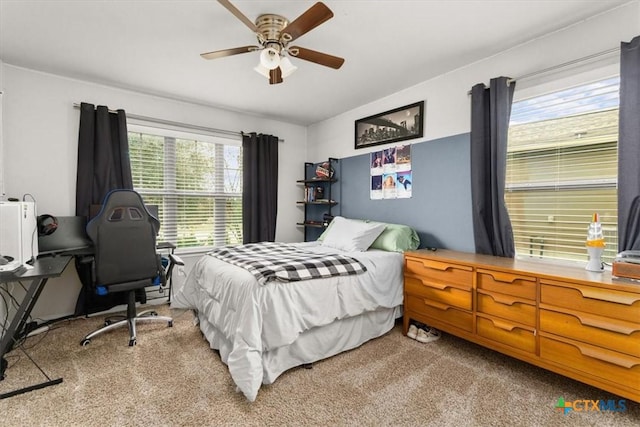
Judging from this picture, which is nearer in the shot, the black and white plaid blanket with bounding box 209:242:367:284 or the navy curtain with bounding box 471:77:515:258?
the black and white plaid blanket with bounding box 209:242:367:284

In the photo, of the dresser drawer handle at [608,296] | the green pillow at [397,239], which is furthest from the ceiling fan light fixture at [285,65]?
the dresser drawer handle at [608,296]

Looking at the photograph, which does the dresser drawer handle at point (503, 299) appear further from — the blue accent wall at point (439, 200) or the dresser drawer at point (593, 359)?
the blue accent wall at point (439, 200)

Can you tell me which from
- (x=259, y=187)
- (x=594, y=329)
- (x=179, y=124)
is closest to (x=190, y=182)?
(x=179, y=124)

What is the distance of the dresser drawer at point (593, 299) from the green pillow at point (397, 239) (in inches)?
47.7

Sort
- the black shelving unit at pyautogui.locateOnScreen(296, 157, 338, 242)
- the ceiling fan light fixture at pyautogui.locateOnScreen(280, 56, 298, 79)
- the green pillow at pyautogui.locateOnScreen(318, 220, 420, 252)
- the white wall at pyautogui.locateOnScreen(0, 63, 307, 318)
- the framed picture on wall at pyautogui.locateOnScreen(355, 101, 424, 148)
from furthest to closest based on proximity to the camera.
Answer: the black shelving unit at pyautogui.locateOnScreen(296, 157, 338, 242), the framed picture on wall at pyautogui.locateOnScreen(355, 101, 424, 148), the green pillow at pyautogui.locateOnScreen(318, 220, 420, 252), the white wall at pyautogui.locateOnScreen(0, 63, 307, 318), the ceiling fan light fixture at pyautogui.locateOnScreen(280, 56, 298, 79)

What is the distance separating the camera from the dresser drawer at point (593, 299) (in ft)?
4.89

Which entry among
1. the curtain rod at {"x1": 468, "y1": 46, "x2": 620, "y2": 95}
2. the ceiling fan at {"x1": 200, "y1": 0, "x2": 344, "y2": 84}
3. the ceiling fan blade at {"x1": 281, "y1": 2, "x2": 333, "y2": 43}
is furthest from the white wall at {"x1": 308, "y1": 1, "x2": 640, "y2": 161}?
the ceiling fan blade at {"x1": 281, "y1": 2, "x2": 333, "y2": 43}

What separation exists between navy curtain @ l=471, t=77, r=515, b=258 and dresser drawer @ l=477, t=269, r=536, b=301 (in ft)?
1.52

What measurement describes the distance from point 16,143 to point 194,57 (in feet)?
6.01

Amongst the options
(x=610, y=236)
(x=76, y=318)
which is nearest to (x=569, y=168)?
(x=610, y=236)

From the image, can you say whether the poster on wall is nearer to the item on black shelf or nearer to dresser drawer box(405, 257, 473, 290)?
the item on black shelf

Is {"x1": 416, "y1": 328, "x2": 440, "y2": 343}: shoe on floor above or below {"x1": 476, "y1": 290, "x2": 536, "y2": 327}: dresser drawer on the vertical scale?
below

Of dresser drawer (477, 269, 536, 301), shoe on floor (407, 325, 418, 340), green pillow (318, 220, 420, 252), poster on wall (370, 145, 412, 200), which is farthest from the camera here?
poster on wall (370, 145, 412, 200)

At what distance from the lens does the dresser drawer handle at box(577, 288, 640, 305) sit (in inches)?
58.4
